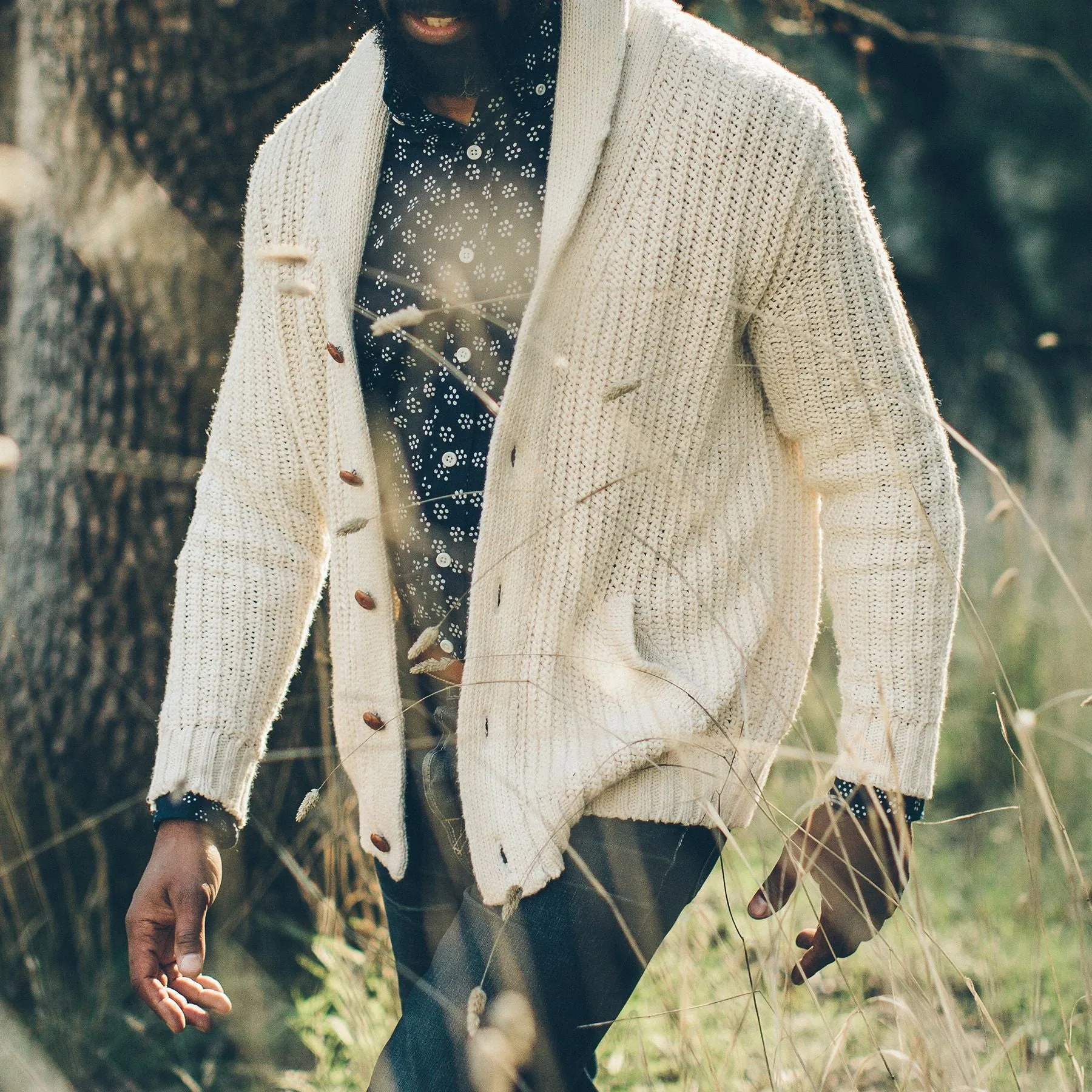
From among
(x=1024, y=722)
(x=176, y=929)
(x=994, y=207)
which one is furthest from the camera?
(x=994, y=207)

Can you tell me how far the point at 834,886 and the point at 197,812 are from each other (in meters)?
0.82

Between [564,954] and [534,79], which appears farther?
[534,79]

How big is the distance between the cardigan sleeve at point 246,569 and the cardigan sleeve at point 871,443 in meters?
0.66

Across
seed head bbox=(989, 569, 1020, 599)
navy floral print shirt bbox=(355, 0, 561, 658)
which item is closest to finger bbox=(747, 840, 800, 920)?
seed head bbox=(989, 569, 1020, 599)

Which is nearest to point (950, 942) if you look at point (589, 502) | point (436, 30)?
point (589, 502)

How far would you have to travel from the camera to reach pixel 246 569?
65.6 inches

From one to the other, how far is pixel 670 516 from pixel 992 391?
6673 mm

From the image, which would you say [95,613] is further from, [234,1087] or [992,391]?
[992,391]

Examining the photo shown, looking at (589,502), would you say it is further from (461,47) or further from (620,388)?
(461,47)

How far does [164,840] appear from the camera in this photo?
155 centimetres

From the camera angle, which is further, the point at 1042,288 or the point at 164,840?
the point at 1042,288

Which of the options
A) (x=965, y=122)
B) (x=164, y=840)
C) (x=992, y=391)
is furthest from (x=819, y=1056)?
(x=965, y=122)

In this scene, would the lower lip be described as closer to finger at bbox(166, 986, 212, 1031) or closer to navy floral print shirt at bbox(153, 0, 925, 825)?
navy floral print shirt at bbox(153, 0, 925, 825)

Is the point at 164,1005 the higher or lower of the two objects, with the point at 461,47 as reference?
lower
